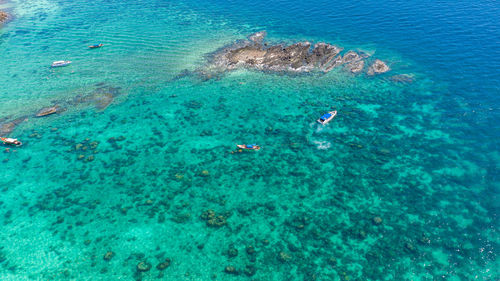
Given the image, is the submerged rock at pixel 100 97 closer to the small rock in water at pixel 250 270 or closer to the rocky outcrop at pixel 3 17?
the small rock in water at pixel 250 270

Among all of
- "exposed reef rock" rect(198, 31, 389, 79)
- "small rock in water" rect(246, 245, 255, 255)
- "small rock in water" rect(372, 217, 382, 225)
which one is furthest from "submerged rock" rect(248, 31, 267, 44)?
"small rock in water" rect(246, 245, 255, 255)

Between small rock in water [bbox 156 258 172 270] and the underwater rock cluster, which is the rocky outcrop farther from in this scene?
small rock in water [bbox 156 258 172 270]

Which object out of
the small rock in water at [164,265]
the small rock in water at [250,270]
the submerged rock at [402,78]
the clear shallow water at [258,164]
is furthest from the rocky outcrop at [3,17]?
the submerged rock at [402,78]

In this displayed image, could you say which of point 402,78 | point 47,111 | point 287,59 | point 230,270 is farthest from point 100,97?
point 402,78

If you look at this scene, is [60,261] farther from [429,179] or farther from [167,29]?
[167,29]

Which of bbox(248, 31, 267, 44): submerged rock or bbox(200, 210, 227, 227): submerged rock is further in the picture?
bbox(248, 31, 267, 44): submerged rock

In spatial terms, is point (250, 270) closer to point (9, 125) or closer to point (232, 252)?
point (232, 252)

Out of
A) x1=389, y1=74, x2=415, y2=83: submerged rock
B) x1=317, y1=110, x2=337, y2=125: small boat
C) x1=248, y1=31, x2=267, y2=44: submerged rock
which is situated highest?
x1=248, y1=31, x2=267, y2=44: submerged rock

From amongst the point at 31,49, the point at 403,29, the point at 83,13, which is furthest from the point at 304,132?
the point at 83,13

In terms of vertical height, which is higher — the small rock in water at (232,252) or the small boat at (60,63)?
the small boat at (60,63)
